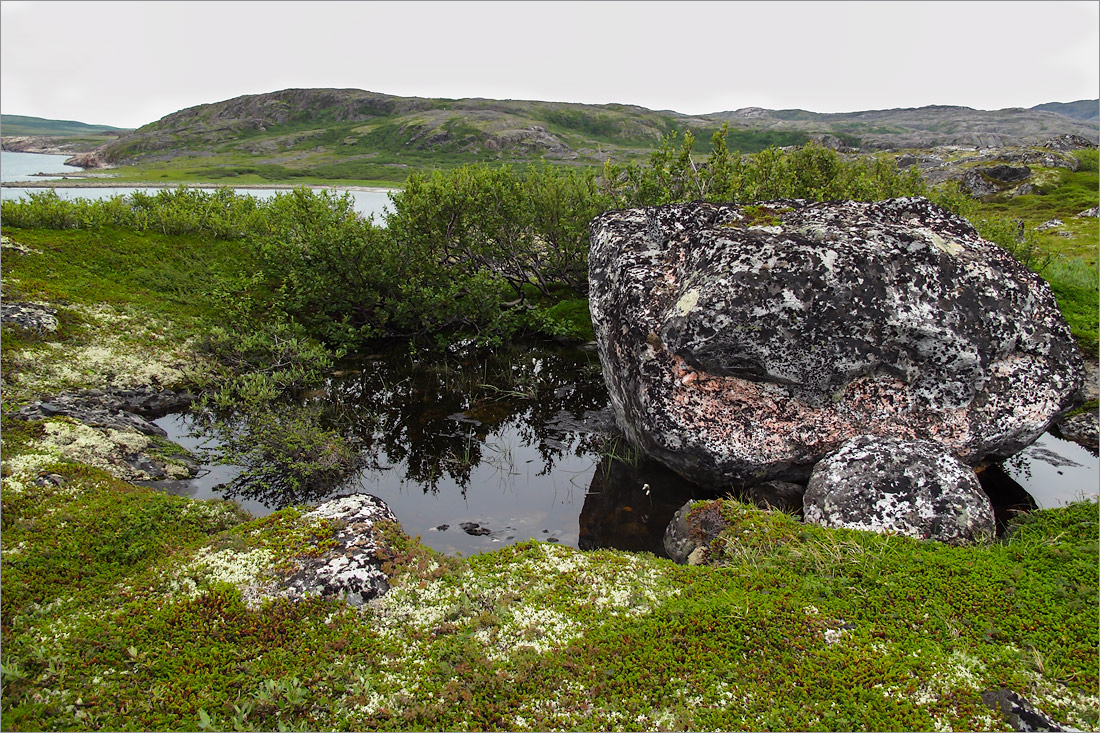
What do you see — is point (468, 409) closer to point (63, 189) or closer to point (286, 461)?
point (286, 461)

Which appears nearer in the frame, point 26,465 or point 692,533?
point 692,533

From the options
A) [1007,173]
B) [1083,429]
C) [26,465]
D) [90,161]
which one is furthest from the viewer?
[90,161]

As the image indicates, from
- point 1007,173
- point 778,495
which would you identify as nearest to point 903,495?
point 778,495

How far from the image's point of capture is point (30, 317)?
16.8 meters

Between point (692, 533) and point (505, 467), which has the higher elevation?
point (692, 533)

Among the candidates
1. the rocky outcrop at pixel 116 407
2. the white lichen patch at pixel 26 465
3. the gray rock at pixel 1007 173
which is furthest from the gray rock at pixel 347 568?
the gray rock at pixel 1007 173

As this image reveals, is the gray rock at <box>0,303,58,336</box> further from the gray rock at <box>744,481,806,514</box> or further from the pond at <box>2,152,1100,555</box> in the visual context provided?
the gray rock at <box>744,481,806,514</box>

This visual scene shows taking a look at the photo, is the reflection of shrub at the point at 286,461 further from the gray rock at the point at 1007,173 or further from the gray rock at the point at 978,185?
the gray rock at the point at 1007,173

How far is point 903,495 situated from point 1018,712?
429cm

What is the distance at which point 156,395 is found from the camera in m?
16.5

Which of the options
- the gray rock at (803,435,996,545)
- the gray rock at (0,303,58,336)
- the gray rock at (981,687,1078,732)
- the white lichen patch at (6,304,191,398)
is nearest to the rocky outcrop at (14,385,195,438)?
the white lichen patch at (6,304,191,398)

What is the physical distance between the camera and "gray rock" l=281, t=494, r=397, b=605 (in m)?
8.04

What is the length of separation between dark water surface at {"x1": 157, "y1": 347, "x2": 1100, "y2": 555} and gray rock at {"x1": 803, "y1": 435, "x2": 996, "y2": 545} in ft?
8.17

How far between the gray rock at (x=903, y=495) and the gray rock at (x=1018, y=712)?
3.35 m
